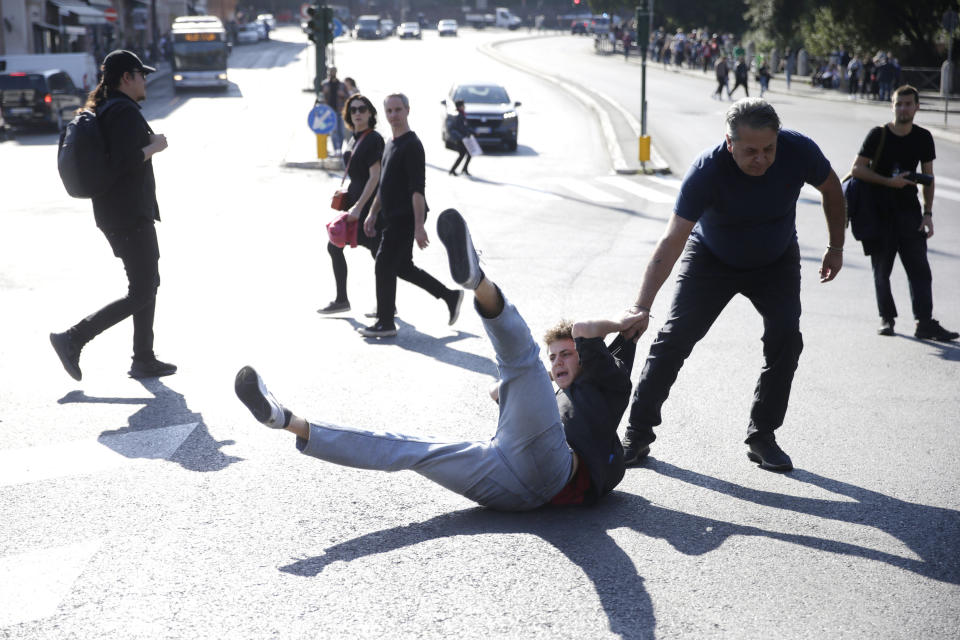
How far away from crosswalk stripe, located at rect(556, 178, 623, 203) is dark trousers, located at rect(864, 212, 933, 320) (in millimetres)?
9419

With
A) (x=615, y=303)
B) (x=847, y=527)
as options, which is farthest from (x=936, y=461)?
(x=615, y=303)

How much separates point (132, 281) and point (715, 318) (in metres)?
3.82

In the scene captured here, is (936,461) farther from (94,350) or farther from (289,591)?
(94,350)

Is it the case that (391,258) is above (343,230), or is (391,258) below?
below

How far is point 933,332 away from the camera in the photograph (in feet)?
28.5

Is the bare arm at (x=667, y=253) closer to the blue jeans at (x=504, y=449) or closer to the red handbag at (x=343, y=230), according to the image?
the blue jeans at (x=504, y=449)

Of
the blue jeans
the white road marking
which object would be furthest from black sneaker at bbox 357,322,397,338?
the white road marking

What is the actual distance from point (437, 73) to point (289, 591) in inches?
2061

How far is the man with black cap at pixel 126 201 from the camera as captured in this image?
6973 mm

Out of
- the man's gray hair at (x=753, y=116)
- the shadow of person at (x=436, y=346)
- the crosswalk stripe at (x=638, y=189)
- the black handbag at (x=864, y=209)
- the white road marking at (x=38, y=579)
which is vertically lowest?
the crosswalk stripe at (x=638, y=189)

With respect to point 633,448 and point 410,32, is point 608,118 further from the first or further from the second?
point 410,32

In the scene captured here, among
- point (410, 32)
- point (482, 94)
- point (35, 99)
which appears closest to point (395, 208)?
point (482, 94)

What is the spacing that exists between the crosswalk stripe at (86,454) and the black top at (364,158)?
347cm

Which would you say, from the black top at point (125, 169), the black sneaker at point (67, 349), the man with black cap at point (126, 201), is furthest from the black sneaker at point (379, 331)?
the black sneaker at point (67, 349)
